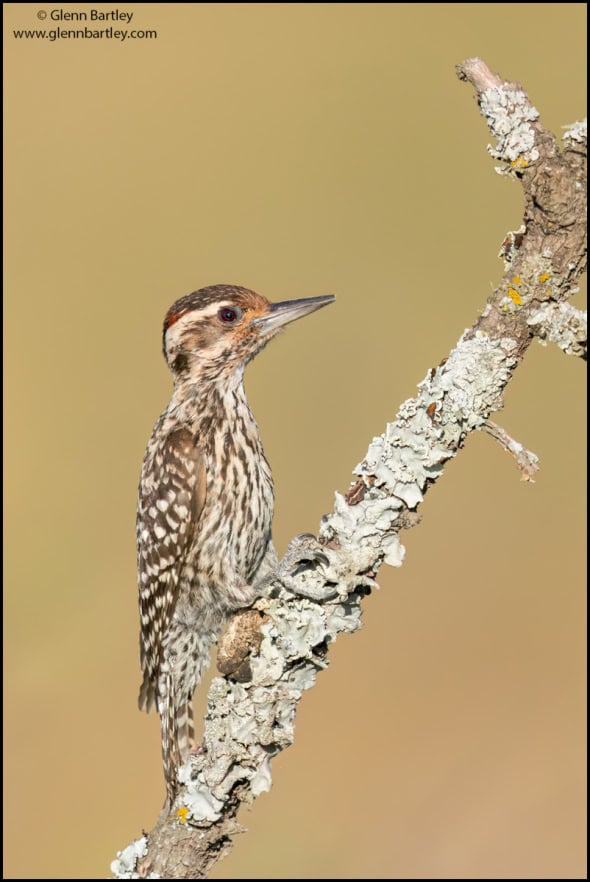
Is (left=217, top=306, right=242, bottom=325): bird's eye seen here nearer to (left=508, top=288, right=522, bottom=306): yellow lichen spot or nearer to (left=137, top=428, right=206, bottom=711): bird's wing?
(left=137, top=428, right=206, bottom=711): bird's wing

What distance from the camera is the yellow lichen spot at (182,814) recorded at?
3.01m

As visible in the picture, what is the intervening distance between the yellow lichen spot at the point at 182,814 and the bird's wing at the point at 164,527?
0.99 meters

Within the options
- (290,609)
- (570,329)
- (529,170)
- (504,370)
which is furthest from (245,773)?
(529,170)

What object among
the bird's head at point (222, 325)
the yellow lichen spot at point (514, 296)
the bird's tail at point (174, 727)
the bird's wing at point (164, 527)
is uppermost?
the bird's head at point (222, 325)

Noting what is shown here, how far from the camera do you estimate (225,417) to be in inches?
158

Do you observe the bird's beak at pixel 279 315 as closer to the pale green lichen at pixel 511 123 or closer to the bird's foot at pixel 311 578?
the bird's foot at pixel 311 578

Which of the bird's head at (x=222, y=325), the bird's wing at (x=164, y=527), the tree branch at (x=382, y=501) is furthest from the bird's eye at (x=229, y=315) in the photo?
the tree branch at (x=382, y=501)

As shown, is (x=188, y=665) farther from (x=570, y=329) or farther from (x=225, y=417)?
(x=570, y=329)

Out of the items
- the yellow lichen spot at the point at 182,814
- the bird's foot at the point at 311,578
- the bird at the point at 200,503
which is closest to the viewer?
the bird's foot at the point at 311,578

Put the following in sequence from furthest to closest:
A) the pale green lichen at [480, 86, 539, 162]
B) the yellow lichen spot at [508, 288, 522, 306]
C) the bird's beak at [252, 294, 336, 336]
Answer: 1. the bird's beak at [252, 294, 336, 336]
2. the yellow lichen spot at [508, 288, 522, 306]
3. the pale green lichen at [480, 86, 539, 162]

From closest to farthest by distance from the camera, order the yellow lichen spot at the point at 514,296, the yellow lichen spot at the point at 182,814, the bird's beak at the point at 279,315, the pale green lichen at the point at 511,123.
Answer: the pale green lichen at the point at 511,123 < the yellow lichen spot at the point at 514,296 < the yellow lichen spot at the point at 182,814 < the bird's beak at the point at 279,315

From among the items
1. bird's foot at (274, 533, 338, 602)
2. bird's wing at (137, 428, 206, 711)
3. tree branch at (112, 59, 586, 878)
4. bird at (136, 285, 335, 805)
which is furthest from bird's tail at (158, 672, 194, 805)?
bird's foot at (274, 533, 338, 602)

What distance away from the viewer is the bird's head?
407cm

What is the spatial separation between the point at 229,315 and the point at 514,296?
178 cm
